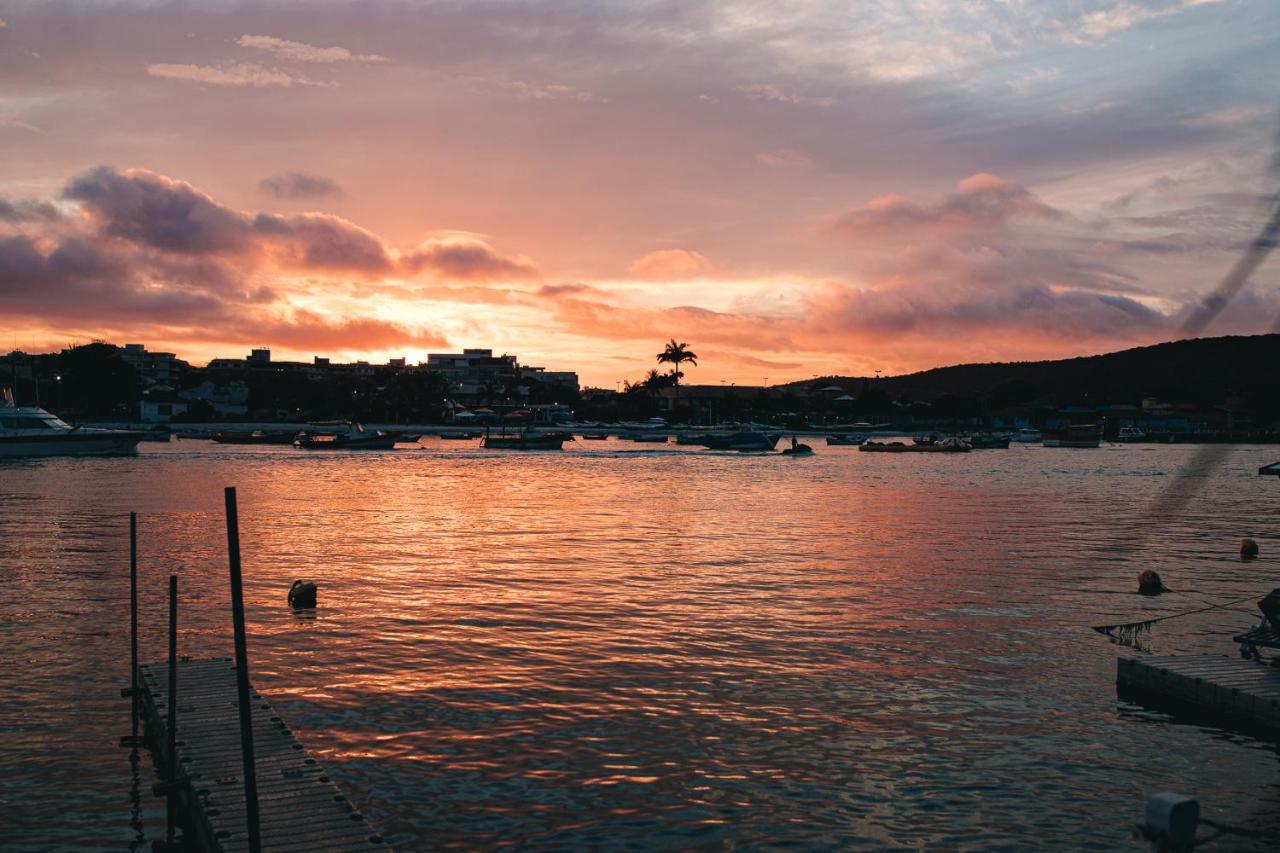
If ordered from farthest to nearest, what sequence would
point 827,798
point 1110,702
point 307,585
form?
1. point 307,585
2. point 1110,702
3. point 827,798

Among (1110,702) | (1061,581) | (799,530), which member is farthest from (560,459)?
(1110,702)

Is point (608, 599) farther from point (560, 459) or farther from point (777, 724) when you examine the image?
point (560, 459)

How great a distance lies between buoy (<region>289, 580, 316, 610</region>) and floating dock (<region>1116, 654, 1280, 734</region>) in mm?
19394

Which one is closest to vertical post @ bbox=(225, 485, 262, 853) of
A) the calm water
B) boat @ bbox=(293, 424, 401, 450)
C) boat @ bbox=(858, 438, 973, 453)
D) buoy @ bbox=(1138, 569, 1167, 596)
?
the calm water

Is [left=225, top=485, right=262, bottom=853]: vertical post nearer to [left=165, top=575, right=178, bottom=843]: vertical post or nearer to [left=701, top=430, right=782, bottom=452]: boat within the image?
[left=165, top=575, right=178, bottom=843]: vertical post

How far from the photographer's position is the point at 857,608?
27578 millimetres

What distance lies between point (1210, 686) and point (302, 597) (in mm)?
20973

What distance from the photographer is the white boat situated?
366 feet

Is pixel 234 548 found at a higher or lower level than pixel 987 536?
higher

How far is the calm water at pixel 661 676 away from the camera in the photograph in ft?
44.4

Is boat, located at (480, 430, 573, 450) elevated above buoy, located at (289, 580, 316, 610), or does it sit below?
above

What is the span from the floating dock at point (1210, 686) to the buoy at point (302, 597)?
19394 millimetres

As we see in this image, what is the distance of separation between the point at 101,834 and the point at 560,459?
11949 centimetres

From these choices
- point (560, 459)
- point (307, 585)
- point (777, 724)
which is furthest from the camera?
point (560, 459)
